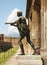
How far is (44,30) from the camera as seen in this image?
1314 cm

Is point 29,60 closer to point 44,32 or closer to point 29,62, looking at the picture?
point 29,62

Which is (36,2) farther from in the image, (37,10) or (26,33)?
(26,33)

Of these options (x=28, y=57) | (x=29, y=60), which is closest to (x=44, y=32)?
(x=28, y=57)

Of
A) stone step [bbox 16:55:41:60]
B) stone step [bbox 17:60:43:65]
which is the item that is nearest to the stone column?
stone step [bbox 16:55:41:60]

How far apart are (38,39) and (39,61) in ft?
18.7

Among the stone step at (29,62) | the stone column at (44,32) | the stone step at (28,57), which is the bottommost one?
the stone step at (29,62)

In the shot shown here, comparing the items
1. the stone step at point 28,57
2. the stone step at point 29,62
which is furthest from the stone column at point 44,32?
the stone step at point 29,62

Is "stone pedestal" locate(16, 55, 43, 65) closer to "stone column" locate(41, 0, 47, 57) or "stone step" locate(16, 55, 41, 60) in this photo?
"stone step" locate(16, 55, 41, 60)

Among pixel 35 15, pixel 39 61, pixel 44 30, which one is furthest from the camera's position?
pixel 35 15

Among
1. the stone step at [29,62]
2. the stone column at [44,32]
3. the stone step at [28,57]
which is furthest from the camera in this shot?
the stone column at [44,32]

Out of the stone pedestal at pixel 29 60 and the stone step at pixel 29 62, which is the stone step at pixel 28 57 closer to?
the stone pedestal at pixel 29 60

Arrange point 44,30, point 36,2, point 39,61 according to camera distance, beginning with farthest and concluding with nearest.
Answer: point 36,2 < point 44,30 < point 39,61

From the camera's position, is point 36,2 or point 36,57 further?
point 36,2

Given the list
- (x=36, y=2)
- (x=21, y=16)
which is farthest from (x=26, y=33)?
(x=36, y=2)
